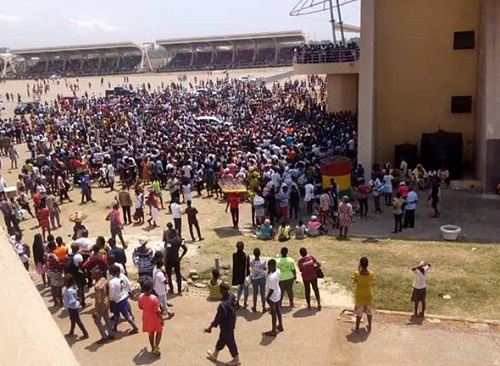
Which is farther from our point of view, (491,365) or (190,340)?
(190,340)

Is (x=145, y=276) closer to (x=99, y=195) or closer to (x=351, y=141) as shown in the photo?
(x=99, y=195)

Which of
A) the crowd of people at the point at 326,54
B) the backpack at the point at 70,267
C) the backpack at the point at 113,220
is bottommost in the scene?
the backpack at the point at 70,267

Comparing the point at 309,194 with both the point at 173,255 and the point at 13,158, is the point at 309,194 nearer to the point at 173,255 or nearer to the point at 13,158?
the point at 173,255

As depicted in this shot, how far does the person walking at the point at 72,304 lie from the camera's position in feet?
27.3

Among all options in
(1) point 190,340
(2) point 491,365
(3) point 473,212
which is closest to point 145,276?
(1) point 190,340

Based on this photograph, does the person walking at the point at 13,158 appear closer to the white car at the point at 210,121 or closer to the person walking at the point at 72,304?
the white car at the point at 210,121

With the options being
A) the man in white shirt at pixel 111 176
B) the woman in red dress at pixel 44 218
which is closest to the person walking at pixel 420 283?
the woman in red dress at pixel 44 218

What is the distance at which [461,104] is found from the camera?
63.4ft

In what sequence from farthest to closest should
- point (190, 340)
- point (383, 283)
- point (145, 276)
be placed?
point (383, 283), point (145, 276), point (190, 340)

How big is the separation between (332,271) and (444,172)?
7995 millimetres

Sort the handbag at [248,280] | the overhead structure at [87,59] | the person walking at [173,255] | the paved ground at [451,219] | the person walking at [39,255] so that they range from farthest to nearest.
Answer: the overhead structure at [87,59], the paved ground at [451,219], the person walking at [39,255], the person walking at [173,255], the handbag at [248,280]

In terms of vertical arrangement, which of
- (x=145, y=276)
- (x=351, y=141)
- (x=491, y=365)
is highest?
(x=351, y=141)

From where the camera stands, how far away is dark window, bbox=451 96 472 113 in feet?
63.3

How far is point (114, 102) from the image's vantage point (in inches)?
1593
